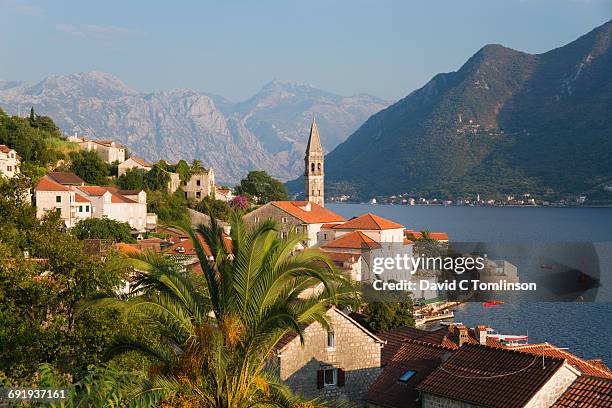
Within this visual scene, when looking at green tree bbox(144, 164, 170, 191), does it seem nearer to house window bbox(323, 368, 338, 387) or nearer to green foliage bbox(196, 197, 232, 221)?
green foliage bbox(196, 197, 232, 221)

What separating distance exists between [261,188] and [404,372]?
79721mm

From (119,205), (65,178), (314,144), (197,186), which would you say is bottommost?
(119,205)

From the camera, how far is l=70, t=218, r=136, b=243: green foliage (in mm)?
57062

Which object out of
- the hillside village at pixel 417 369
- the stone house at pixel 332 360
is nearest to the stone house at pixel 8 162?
the hillside village at pixel 417 369

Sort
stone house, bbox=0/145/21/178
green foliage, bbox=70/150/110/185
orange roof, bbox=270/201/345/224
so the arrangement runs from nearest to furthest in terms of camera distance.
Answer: stone house, bbox=0/145/21/178 < green foliage, bbox=70/150/110/185 < orange roof, bbox=270/201/345/224

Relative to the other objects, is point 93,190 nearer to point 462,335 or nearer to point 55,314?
Answer: point 462,335

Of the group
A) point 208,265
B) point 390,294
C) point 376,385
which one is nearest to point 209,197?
point 390,294

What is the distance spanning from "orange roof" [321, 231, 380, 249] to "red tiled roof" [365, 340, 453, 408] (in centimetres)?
4413

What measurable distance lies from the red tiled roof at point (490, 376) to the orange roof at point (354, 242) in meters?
47.4

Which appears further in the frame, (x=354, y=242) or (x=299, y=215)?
(x=299, y=215)

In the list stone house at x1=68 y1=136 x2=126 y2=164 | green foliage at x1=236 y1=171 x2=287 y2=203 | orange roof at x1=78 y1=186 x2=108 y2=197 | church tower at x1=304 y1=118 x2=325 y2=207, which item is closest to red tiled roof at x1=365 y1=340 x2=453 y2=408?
orange roof at x1=78 y1=186 x2=108 y2=197

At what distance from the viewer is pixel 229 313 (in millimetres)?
10859

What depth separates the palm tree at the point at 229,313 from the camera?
10.4 m

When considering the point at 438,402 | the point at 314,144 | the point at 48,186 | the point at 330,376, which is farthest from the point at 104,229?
the point at 314,144
